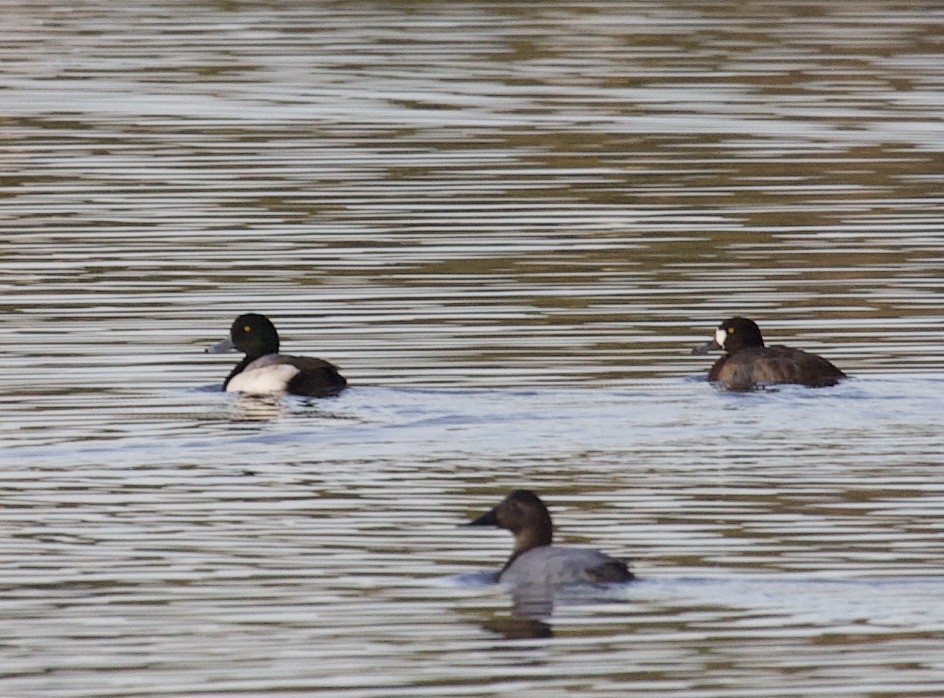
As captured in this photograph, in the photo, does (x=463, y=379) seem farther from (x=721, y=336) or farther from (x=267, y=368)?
(x=721, y=336)

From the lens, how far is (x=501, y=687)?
11109 mm

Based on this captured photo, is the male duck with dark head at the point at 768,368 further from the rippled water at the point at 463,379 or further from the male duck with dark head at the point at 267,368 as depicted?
the male duck with dark head at the point at 267,368

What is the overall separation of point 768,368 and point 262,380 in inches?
132

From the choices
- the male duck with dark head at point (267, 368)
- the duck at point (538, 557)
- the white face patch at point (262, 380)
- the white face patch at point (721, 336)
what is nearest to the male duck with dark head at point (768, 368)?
the white face patch at point (721, 336)

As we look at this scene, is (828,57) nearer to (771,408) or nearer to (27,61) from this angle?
(27,61)

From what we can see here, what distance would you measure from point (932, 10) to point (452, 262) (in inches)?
1113

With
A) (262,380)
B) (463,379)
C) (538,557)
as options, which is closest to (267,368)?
(262,380)

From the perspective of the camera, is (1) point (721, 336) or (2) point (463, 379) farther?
(1) point (721, 336)

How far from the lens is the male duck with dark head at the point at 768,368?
17.7 meters

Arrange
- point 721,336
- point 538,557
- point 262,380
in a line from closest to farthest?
point 538,557, point 262,380, point 721,336

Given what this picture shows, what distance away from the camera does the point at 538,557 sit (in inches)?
502

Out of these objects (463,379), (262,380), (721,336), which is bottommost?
(262,380)

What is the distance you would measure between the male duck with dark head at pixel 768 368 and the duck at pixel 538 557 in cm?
474

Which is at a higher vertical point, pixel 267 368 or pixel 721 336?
pixel 721 336
